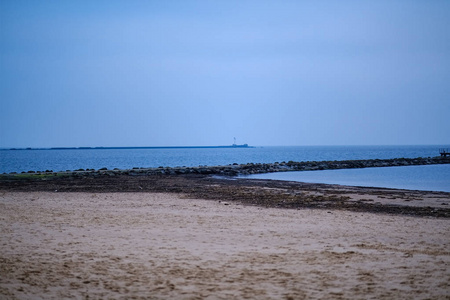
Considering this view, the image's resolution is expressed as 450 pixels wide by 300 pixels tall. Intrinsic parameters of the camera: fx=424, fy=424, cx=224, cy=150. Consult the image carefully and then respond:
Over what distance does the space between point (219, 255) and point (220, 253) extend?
0.18 meters

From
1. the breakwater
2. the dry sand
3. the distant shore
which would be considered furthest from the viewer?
the breakwater

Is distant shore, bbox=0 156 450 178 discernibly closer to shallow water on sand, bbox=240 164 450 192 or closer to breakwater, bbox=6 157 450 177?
breakwater, bbox=6 157 450 177

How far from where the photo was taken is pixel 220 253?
32.1ft

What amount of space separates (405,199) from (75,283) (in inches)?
713

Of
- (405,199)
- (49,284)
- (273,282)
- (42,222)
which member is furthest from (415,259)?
(405,199)

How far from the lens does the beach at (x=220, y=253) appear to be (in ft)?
24.3

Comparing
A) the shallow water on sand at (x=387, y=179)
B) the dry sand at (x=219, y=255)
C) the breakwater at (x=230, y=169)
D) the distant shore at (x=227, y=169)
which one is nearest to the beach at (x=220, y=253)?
the dry sand at (x=219, y=255)

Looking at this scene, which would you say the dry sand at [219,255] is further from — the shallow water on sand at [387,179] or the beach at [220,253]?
the shallow water on sand at [387,179]

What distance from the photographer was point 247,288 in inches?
293

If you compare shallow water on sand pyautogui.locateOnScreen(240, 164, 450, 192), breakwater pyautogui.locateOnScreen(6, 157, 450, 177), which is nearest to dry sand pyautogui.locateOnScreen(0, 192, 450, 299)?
shallow water on sand pyautogui.locateOnScreen(240, 164, 450, 192)

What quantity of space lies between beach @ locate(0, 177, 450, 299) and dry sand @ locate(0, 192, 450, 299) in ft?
0.08

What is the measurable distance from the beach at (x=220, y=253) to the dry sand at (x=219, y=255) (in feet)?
0.08

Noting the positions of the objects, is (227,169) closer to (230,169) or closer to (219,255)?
(230,169)

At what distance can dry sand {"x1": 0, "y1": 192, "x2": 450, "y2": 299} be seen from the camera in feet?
24.2
